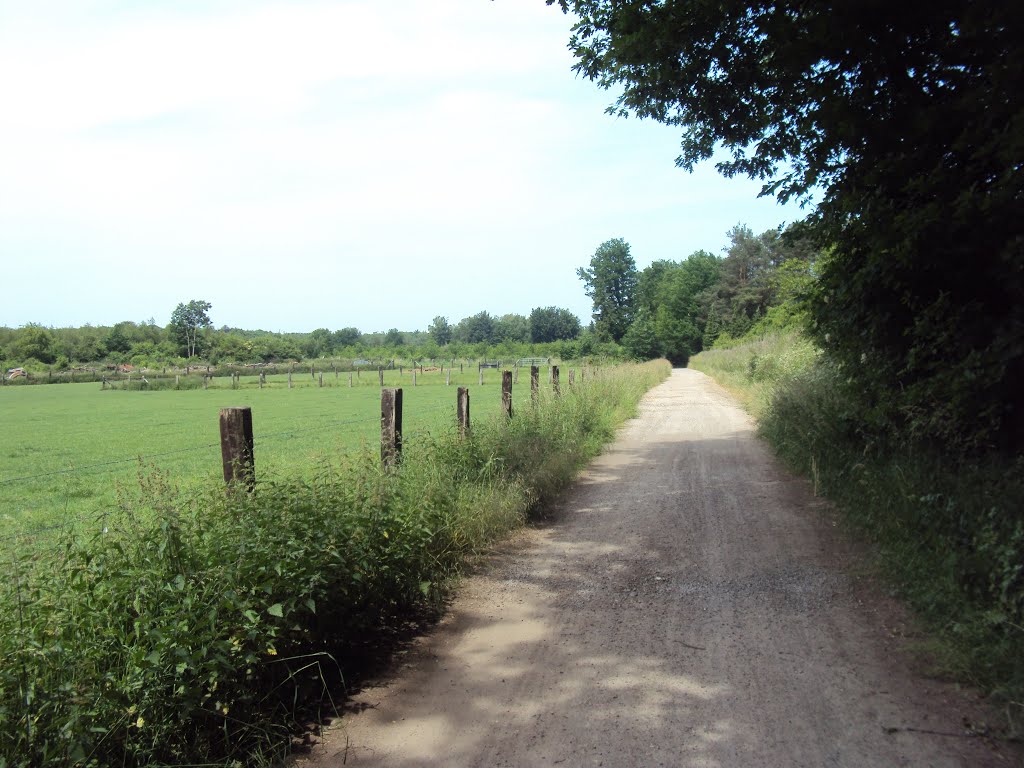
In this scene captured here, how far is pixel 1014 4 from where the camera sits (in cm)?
505

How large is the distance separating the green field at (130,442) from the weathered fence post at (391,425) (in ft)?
0.66

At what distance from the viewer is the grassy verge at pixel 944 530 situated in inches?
156

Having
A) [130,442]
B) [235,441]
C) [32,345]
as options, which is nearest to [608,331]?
[32,345]

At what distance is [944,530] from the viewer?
5.46 metres

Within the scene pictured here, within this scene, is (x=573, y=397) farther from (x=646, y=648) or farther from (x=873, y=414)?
(x=646, y=648)

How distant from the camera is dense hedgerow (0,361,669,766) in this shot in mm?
2877

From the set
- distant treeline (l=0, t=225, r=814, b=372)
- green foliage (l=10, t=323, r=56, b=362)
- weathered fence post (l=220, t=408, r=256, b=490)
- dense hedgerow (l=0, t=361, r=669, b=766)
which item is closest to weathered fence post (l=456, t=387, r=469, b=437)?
dense hedgerow (l=0, t=361, r=669, b=766)

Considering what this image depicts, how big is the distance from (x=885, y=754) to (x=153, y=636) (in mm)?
3312

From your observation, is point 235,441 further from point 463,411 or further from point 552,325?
point 552,325

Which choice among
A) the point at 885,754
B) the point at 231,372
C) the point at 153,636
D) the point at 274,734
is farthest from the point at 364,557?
the point at 231,372

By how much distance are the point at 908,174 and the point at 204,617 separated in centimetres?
680

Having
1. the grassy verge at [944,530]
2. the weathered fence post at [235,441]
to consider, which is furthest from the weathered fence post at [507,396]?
the weathered fence post at [235,441]

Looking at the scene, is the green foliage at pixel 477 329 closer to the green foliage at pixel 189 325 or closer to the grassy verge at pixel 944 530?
the green foliage at pixel 189 325

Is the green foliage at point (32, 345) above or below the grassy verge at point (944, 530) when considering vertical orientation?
above
